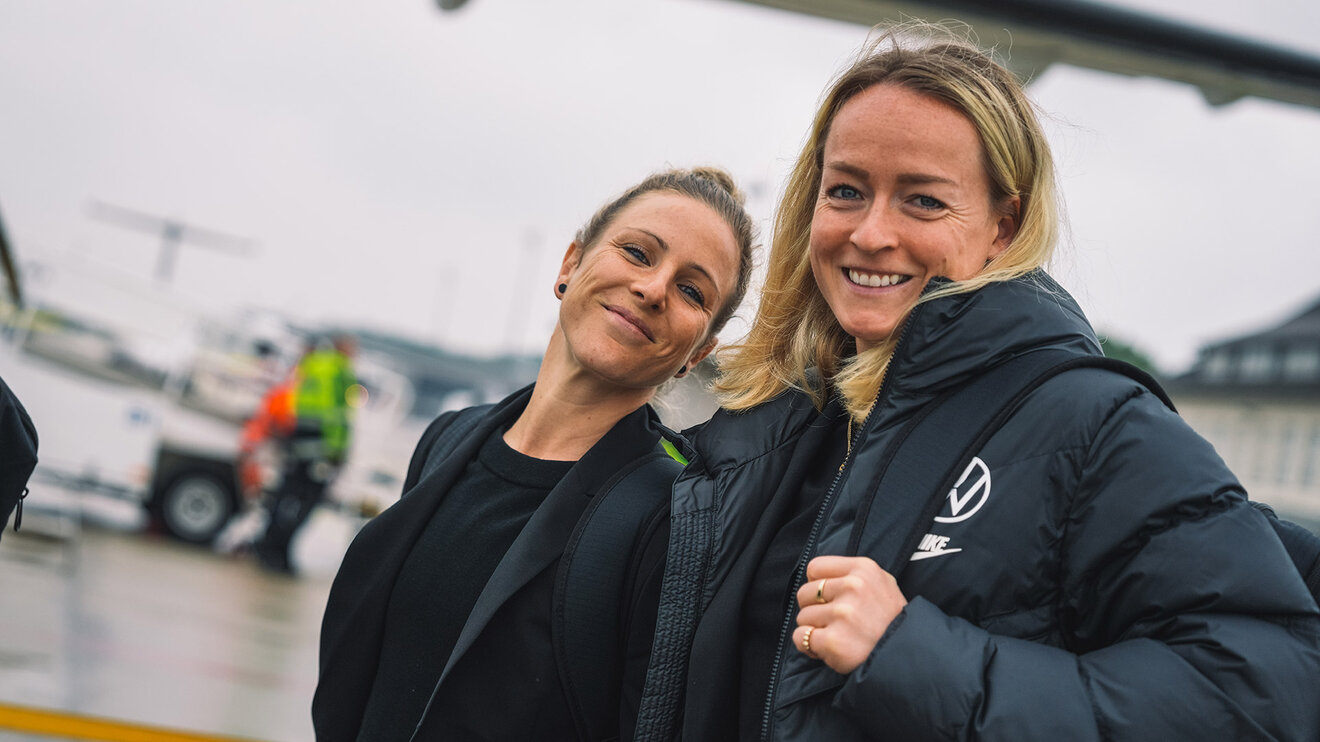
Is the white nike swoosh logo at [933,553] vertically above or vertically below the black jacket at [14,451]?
above

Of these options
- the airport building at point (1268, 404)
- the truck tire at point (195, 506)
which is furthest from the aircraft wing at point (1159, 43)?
the truck tire at point (195, 506)

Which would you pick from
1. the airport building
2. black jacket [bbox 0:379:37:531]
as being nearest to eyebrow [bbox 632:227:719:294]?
black jacket [bbox 0:379:37:531]

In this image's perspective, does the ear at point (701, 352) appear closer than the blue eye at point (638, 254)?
No

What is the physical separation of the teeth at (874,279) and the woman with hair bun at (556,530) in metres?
0.38

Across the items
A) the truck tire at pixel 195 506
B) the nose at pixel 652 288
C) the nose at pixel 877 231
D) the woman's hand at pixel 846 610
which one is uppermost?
the nose at pixel 877 231

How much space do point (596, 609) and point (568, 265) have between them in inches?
27.4

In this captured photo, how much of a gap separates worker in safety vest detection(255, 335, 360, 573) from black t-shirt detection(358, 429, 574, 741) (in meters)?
6.36

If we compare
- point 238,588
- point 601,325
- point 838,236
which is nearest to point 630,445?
point 601,325

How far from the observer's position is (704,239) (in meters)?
1.73

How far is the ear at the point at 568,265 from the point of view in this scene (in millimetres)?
1880

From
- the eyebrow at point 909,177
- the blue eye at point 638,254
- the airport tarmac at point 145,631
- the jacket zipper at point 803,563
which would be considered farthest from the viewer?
the airport tarmac at point 145,631

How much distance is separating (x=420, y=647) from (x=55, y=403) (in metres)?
6.66

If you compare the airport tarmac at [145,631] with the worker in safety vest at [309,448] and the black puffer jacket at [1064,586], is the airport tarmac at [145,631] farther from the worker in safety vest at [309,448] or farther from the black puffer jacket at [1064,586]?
the black puffer jacket at [1064,586]

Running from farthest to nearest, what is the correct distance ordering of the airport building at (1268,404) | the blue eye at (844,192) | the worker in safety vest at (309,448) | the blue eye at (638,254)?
the airport building at (1268,404), the worker in safety vest at (309,448), the blue eye at (638,254), the blue eye at (844,192)
